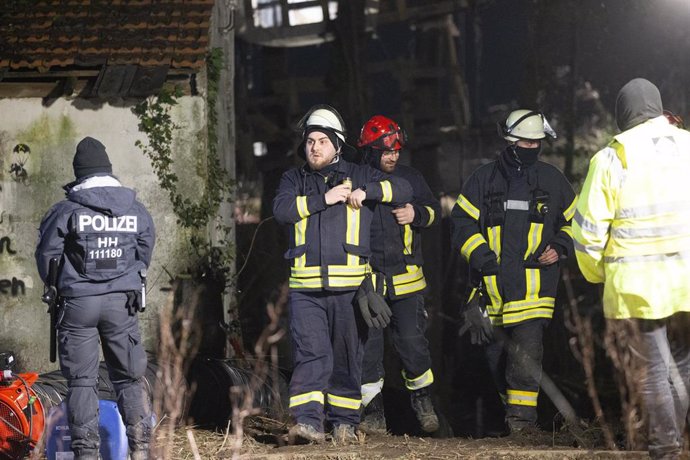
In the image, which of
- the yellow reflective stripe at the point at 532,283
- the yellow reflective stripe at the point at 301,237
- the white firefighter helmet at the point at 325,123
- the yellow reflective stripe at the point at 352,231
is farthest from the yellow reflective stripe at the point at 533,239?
the yellow reflective stripe at the point at 301,237

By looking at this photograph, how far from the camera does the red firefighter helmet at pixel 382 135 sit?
317 inches

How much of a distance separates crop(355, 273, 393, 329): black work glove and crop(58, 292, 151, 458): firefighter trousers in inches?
62.3

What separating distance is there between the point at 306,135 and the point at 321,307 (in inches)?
47.5

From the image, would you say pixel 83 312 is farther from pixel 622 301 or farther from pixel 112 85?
pixel 112 85

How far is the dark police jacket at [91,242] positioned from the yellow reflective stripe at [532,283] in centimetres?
283

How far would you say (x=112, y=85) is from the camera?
9742 mm

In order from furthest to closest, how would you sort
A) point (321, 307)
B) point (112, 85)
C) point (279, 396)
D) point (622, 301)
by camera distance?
point (112, 85) → point (279, 396) → point (321, 307) → point (622, 301)

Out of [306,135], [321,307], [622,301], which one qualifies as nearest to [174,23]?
[306,135]

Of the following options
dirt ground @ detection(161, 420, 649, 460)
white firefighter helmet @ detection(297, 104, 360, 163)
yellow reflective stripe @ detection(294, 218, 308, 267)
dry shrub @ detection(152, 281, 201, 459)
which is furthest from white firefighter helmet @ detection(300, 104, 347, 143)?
dry shrub @ detection(152, 281, 201, 459)

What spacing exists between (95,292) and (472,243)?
2817 millimetres

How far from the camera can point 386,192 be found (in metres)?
7.36

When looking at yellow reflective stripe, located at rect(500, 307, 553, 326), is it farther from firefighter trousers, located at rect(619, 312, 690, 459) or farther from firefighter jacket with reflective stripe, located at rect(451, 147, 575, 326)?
firefighter trousers, located at rect(619, 312, 690, 459)

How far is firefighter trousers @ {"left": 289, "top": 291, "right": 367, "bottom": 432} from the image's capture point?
280 inches

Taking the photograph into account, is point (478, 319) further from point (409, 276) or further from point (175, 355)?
point (175, 355)
